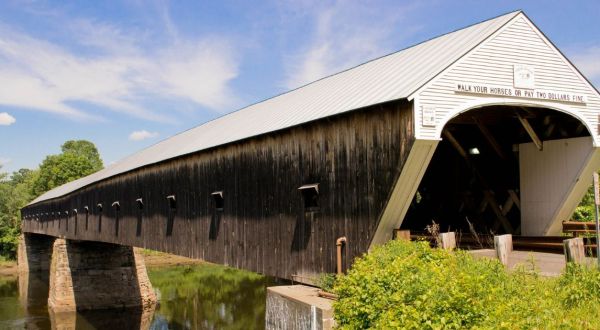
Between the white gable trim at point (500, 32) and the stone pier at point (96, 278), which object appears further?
the stone pier at point (96, 278)

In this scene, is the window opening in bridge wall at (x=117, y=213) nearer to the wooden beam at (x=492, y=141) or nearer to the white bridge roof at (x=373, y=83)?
the white bridge roof at (x=373, y=83)

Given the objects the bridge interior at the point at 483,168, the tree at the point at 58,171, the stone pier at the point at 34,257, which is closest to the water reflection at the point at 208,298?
the stone pier at the point at 34,257

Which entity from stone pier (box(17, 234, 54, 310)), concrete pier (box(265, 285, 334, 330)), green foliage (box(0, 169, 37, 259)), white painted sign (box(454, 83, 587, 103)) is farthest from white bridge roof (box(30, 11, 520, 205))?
green foliage (box(0, 169, 37, 259))

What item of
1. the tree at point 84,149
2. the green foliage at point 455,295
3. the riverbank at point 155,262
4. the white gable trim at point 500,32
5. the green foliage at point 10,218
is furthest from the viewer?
the tree at point 84,149

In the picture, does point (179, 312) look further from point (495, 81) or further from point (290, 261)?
point (495, 81)

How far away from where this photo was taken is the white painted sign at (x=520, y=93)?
31.0ft

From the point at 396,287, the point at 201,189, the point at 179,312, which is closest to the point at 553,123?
the point at 396,287

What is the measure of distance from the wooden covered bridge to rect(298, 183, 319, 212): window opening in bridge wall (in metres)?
0.03

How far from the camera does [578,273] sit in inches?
307

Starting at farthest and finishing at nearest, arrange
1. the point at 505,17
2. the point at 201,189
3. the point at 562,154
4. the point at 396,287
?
the point at 201,189, the point at 562,154, the point at 505,17, the point at 396,287

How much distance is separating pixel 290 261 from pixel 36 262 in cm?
5021

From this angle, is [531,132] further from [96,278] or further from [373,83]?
[96,278]

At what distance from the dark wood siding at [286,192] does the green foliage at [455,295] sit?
1.67 meters

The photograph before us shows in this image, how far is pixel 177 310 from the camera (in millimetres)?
32406
